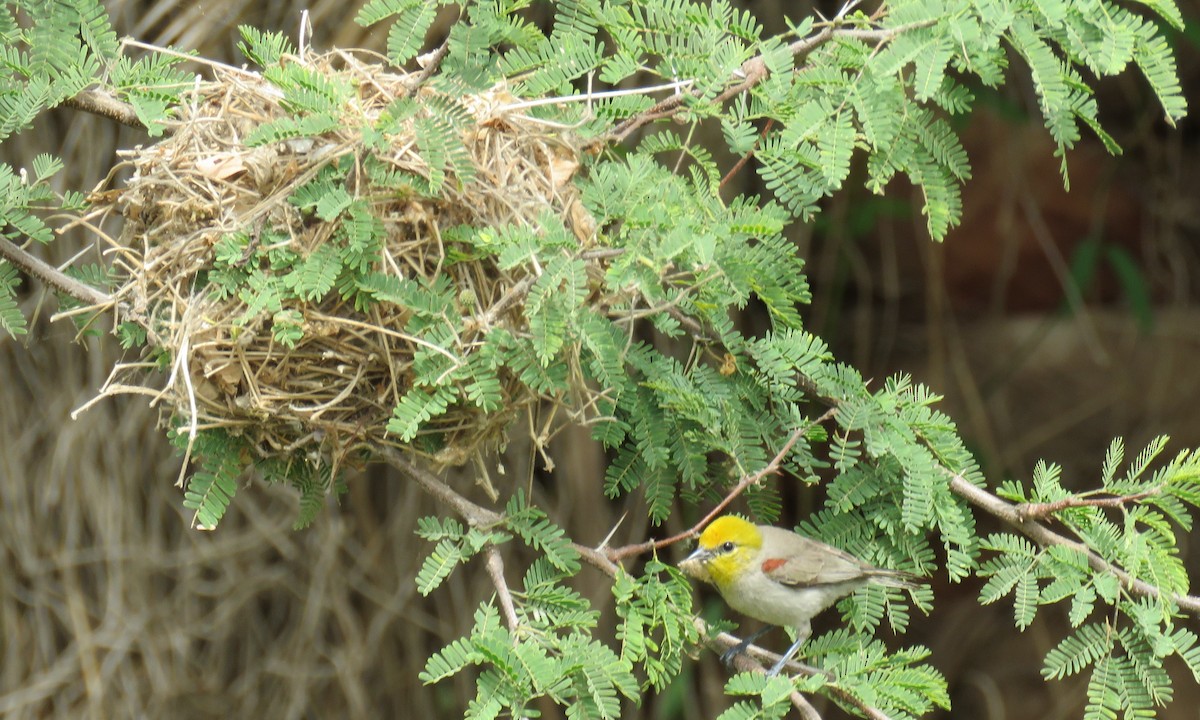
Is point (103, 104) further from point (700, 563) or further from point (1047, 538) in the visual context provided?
point (1047, 538)

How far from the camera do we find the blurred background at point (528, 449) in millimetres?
4973

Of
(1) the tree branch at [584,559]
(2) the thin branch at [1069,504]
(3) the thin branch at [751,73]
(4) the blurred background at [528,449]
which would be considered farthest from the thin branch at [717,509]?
(4) the blurred background at [528,449]

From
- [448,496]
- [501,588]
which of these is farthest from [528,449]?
[501,588]

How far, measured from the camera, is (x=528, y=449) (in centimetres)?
520

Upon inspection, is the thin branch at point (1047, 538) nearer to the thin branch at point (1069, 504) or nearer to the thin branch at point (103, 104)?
the thin branch at point (1069, 504)

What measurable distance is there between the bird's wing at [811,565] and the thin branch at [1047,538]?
270 millimetres

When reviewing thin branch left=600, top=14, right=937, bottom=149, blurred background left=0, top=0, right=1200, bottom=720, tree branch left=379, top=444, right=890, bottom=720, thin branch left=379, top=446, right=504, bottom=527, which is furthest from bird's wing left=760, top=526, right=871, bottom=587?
blurred background left=0, top=0, right=1200, bottom=720

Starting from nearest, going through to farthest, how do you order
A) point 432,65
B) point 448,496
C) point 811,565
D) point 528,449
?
point 432,65, point 448,496, point 811,565, point 528,449

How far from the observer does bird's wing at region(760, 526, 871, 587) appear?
2.76 metres

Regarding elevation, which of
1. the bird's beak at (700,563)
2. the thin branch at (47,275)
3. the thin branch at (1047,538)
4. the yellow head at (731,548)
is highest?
the thin branch at (47,275)

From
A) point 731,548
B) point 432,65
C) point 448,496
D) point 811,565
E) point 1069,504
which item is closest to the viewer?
point 432,65

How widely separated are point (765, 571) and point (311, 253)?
1397 mm

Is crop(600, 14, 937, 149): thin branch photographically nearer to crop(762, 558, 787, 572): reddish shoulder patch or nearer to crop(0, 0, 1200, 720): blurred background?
crop(762, 558, 787, 572): reddish shoulder patch

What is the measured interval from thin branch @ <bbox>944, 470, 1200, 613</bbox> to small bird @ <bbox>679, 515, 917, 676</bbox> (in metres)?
0.43
